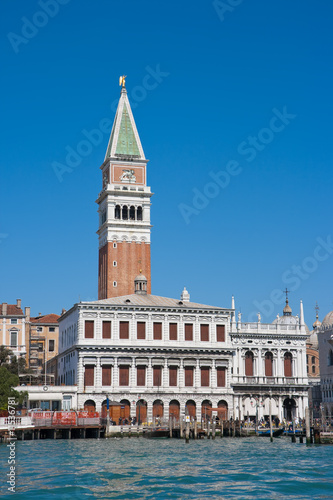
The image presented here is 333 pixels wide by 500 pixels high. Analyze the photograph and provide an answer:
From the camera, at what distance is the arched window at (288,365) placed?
7300cm

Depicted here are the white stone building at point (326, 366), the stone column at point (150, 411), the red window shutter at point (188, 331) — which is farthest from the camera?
the white stone building at point (326, 366)

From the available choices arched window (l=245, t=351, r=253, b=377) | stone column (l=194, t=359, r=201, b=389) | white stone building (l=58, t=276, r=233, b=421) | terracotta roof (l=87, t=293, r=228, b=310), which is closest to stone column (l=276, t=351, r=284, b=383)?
arched window (l=245, t=351, r=253, b=377)

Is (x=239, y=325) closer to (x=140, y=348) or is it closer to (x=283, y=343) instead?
(x=283, y=343)

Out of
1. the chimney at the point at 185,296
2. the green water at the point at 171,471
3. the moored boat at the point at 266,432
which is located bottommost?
the green water at the point at 171,471

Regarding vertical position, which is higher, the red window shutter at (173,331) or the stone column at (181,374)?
the red window shutter at (173,331)

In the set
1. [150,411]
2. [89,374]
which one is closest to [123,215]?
[89,374]

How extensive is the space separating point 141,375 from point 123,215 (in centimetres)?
2404

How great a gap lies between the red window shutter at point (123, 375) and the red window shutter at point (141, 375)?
87 centimetres

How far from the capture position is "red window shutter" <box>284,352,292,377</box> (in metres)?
73.0

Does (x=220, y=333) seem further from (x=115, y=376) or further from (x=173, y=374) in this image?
(x=115, y=376)

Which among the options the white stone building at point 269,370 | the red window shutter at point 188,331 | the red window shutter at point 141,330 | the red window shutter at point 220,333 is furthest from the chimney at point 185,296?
the red window shutter at point 141,330

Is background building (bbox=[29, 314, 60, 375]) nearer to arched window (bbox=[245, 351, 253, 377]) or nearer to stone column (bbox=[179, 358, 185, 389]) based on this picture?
stone column (bbox=[179, 358, 185, 389])

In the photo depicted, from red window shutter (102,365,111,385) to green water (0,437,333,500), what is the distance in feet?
62.1

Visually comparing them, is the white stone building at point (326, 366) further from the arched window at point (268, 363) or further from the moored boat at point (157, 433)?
the moored boat at point (157, 433)
